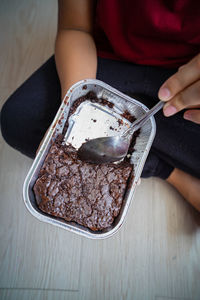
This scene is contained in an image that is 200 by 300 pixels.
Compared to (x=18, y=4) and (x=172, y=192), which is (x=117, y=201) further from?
(x=18, y=4)

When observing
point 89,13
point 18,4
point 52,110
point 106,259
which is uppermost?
point 18,4

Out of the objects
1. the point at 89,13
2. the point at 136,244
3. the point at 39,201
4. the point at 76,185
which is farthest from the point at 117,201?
the point at 89,13

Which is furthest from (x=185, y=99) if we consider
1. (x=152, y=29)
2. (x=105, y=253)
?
(x=105, y=253)

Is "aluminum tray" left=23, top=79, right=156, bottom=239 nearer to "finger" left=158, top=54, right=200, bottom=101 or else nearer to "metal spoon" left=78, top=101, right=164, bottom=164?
"metal spoon" left=78, top=101, right=164, bottom=164

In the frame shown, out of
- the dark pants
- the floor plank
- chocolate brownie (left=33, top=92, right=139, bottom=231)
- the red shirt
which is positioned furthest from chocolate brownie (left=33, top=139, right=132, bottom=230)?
the floor plank

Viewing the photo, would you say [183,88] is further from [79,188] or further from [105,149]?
[79,188]

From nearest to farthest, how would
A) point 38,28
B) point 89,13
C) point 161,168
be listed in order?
point 89,13
point 161,168
point 38,28
